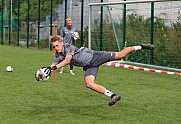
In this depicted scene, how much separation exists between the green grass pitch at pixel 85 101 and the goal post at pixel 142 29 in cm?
279

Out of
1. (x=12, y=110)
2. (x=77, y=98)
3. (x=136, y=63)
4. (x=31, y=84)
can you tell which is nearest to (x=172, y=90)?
(x=77, y=98)

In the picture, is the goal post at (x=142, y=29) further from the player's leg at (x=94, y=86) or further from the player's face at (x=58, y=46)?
the player's face at (x=58, y=46)

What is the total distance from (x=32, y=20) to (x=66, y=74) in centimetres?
2056

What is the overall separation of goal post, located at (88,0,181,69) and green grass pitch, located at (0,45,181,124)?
2.79 metres

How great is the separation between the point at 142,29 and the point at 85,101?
10.1 metres

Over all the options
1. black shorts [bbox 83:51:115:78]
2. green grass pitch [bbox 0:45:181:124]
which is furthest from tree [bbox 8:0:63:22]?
black shorts [bbox 83:51:115:78]

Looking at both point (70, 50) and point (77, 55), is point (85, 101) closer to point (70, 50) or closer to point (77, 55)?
point (77, 55)

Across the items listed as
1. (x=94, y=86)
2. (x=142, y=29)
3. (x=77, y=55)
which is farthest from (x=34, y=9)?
(x=94, y=86)

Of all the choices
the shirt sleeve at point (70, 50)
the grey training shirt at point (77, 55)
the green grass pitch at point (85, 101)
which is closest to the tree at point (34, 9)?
the green grass pitch at point (85, 101)

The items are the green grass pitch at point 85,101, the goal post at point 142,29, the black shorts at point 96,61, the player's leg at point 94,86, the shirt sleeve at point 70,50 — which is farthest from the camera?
the goal post at point 142,29

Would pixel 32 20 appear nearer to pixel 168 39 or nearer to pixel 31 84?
pixel 168 39

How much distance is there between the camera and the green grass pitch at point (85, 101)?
8648 mm

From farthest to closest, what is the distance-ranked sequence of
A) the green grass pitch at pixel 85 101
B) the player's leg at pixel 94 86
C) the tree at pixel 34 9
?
the tree at pixel 34 9 → the player's leg at pixel 94 86 → the green grass pitch at pixel 85 101

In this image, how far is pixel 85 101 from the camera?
1068 centimetres
